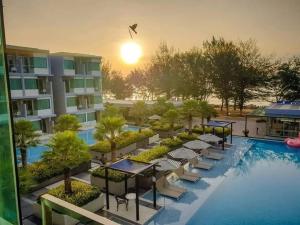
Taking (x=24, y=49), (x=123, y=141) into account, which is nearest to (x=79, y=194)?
(x=123, y=141)

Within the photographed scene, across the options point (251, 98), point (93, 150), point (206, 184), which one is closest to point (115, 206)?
point (206, 184)

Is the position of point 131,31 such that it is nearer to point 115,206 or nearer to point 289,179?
point 115,206

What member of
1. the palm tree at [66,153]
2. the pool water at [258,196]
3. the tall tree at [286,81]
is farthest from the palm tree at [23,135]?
the tall tree at [286,81]

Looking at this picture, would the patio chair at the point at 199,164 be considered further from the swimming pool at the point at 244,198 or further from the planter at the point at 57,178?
the planter at the point at 57,178

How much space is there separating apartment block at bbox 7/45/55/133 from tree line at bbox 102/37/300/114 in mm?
26248

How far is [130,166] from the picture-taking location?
543 inches

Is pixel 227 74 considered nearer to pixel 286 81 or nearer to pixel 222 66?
pixel 222 66

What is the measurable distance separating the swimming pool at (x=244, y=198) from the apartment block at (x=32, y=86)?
19801 millimetres

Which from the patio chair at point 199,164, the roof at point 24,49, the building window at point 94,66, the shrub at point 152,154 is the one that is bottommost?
the patio chair at point 199,164

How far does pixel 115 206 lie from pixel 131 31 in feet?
29.4

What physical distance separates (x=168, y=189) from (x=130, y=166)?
10.2ft

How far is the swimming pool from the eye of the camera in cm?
1269

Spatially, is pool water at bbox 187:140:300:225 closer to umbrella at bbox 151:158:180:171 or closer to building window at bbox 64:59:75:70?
umbrella at bbox 151:158:180:171

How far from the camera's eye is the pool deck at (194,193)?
12845mm
